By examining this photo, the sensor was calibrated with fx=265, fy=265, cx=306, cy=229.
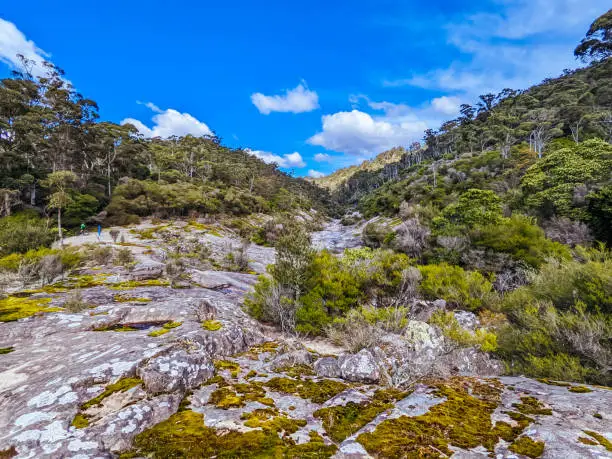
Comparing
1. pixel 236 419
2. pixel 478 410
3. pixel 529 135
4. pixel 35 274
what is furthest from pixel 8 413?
pixel 529 135

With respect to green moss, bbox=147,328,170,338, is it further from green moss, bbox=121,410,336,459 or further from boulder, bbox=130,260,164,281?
boulder, bbox=130,260,164,281

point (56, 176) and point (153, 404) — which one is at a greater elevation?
point (56, 176)

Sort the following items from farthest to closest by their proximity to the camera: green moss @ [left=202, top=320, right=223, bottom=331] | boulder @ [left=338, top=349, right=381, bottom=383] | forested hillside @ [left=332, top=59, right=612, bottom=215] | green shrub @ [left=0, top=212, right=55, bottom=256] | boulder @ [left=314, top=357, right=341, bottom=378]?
forested hillside @ [left=332, top=59, right=612, bottom=215] < green shrub @ [left=0, top=212, right=55, bottom=256] < green moss @ [left=202, top=320, right=223, bottom=331] < boulder @ [left=314, top=357, right=341, bottom=378] < boulder @ [left=338, top=349, right=381, bottom=383]

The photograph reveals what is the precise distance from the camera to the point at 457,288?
12.0 metres

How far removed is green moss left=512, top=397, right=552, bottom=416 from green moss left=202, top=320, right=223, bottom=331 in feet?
22.6

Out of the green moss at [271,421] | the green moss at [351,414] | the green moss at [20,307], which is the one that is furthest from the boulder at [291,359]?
the green moss at [20,307]

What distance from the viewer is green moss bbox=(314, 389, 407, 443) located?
3.88 m

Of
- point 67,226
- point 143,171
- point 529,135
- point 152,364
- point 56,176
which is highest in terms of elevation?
point 529,135

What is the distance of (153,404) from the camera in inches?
169

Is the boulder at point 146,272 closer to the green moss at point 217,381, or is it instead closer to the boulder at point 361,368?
the green moss at point 217,381

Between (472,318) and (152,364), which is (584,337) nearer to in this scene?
(472,318)

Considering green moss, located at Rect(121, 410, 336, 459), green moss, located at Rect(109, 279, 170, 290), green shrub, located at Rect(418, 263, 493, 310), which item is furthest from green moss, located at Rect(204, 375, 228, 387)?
green shrub, located at Rect(418, 263, 493, 310)

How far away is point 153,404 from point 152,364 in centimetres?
91

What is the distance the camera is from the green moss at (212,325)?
25.1 ft
